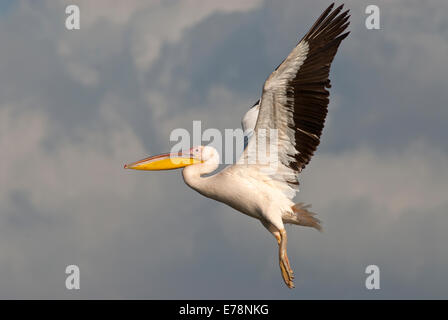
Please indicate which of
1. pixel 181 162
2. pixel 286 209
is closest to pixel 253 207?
pixel 286 209

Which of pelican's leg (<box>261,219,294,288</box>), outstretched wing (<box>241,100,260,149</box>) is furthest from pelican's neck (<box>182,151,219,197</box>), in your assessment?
pelican's leg (<box>261,219,294,288</box>)

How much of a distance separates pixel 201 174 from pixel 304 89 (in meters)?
2.60

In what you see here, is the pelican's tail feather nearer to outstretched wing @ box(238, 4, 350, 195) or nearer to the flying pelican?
the flying pelican

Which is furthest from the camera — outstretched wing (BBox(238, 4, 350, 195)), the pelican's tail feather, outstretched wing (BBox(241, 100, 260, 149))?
outstretched wing (BBox(241, 100, 260, 149))

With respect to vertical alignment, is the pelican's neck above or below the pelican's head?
below

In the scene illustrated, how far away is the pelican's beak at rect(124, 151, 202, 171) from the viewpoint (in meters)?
18.6

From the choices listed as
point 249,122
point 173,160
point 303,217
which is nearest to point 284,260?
point 303,217

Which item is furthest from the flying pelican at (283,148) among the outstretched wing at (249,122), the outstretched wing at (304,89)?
the outstretched wing at (249,122)

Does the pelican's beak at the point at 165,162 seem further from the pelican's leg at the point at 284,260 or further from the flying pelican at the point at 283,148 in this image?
the pelican's leg at the point at 284,260

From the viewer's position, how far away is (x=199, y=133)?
61.9ft

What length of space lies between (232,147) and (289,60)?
229cm

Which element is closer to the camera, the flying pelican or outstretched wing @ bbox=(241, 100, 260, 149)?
the flying pelican

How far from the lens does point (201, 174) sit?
60.3ft

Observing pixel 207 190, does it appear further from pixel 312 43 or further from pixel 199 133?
pixel 312 43
